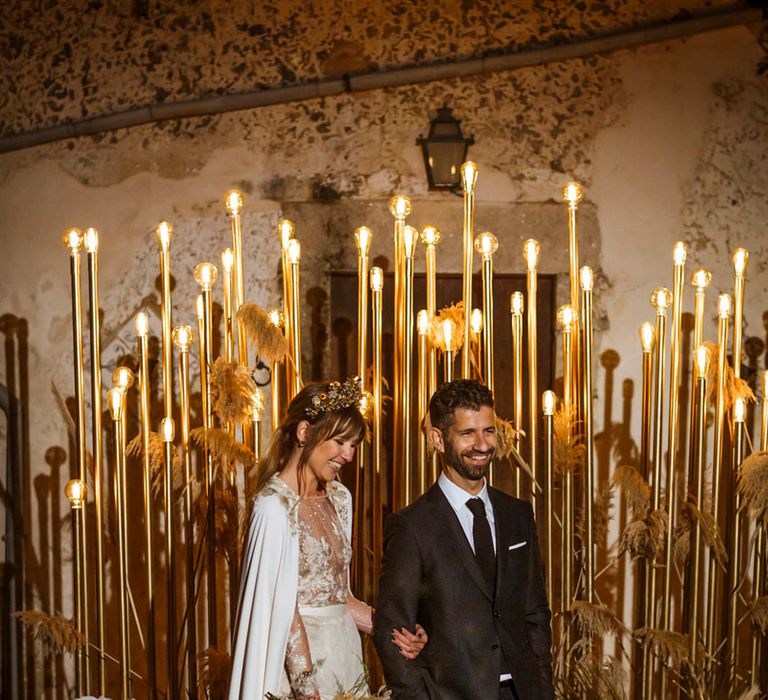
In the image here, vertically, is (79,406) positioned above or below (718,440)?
above

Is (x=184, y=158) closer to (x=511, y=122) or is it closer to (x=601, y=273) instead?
(x=511, y=122)

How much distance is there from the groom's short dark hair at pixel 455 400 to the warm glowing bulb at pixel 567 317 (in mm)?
846

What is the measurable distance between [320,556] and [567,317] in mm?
1173

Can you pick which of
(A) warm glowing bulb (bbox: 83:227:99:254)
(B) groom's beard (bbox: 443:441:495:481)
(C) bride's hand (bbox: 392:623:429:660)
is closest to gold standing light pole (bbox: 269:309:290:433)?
(A) warm glowing bulb (bbox: 83:227:99:254)

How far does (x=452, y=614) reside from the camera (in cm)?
260

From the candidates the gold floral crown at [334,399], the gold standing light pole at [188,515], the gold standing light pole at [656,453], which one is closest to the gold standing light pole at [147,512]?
the gold standing light pole at [188,515]

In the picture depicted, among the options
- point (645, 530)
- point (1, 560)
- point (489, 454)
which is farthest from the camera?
point (1, 560)

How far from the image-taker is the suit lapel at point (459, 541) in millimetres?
2623

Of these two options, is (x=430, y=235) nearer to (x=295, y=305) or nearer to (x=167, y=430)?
(x=295, y=305)

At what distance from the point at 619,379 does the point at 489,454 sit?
178 cm

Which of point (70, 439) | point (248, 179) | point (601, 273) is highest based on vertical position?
point (248, 179)

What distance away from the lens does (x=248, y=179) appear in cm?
427

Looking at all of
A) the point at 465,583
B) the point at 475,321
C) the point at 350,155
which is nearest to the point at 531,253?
the point at 475,321

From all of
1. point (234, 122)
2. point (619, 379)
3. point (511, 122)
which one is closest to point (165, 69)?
point (234, 122)
